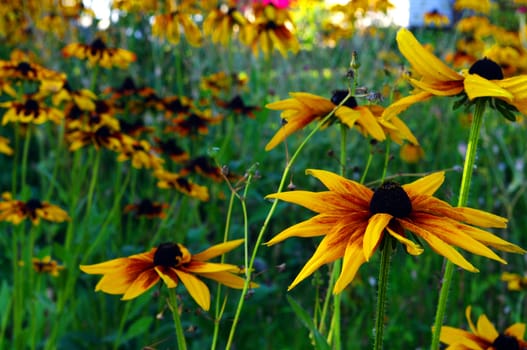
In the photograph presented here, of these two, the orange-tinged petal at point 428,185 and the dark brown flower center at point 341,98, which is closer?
the orange-tinged petal at point 428,185

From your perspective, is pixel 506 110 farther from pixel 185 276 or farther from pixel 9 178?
pixel 9 178

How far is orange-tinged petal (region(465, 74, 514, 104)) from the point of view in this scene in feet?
2.54

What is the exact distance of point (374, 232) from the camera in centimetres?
65

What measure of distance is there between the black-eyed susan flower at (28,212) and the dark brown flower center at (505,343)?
102 centimetres

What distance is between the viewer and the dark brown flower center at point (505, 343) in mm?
925

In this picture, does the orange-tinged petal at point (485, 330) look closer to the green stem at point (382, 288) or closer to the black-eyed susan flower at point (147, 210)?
the green stem at point (382, 288)

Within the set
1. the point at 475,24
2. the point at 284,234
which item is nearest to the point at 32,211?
the point at 284,234

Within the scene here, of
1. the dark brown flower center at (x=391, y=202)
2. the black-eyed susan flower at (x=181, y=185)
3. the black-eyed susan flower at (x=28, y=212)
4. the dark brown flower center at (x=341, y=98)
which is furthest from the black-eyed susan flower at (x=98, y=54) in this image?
the dark brown flower center at (x=391, y=202)

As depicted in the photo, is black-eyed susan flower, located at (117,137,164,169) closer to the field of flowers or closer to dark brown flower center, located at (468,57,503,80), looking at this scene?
the field of flowers

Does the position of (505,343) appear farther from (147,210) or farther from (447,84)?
(147,210)

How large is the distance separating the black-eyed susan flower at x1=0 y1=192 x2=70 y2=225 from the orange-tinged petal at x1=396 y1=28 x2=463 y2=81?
3.29ft

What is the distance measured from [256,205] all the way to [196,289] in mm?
1852

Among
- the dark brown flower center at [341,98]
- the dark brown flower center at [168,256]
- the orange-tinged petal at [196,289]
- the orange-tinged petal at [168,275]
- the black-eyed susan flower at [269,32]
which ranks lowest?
the orange-tinged petal at [196,289]

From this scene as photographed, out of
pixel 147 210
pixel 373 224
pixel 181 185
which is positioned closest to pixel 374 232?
pixel 373 224
